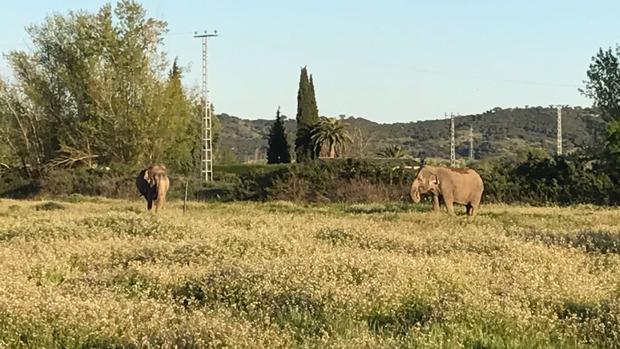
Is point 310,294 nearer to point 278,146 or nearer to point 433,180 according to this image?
point 433,180

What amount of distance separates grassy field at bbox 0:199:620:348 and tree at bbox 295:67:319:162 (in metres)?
80.2

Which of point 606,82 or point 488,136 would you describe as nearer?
point 606,82

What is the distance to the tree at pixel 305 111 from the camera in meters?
97.7

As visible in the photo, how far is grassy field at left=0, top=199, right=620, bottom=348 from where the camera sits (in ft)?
26.1

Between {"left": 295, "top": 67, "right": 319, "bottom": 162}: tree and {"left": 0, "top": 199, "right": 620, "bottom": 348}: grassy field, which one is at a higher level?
{"left": 295, "top": 67, "right": 319, "bottom": 162}: tree

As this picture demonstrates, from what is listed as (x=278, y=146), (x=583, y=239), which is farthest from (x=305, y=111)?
(x=583, y=239)

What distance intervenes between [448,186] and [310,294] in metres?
22.8

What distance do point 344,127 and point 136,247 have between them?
3223 inches

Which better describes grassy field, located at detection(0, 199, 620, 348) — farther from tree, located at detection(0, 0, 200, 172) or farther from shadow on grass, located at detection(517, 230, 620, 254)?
tree, located at detection(0, 0, 200, 172)

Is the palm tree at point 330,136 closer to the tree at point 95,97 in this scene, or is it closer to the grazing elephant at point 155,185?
the tree at point 95,97

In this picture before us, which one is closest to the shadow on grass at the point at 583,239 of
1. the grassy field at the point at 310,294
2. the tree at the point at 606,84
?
the grassy field at the point at 310,294

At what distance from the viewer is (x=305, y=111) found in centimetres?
9938

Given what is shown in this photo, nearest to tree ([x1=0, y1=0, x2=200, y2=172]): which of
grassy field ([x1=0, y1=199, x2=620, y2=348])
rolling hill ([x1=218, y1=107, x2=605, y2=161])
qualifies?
grassy field ([x1=0, y1=199, x2=620, y2=348])

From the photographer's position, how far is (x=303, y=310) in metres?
9.31
